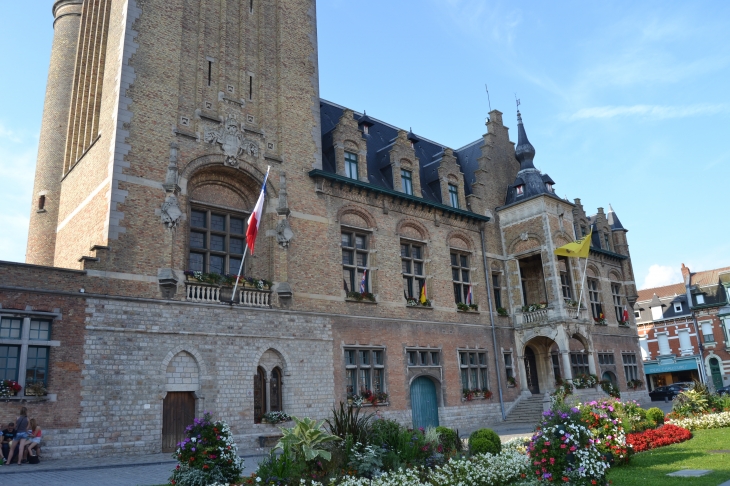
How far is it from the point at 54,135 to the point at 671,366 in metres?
51.1

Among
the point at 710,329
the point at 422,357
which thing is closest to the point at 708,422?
the point at 422,357

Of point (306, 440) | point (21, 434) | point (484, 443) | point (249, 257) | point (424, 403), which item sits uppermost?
point (249, 257)

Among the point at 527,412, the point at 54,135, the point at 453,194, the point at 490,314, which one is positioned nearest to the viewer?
the point at 54,135

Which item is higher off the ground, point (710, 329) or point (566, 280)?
point (566, 280)

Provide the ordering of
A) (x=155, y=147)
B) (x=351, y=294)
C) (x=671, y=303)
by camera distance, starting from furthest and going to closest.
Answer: (x=671, y=303), (x=351, y=294), (x=155, y=147)

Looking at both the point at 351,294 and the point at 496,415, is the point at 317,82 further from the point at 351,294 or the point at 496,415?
the point at 496,415

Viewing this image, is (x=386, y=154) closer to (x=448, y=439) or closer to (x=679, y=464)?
(x=448, y=439)

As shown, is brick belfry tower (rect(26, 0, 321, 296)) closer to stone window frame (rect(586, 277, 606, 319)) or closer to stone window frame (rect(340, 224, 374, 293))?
stone window frame (rect(340, 224, 374, 293))

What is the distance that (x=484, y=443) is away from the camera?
47.3 ft

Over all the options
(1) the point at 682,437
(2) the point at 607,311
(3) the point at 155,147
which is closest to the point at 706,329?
(2) the point at 607,311

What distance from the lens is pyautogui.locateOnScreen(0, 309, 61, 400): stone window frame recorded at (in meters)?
15.4

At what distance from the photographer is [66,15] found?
27.7m

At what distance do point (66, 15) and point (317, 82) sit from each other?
12.9m

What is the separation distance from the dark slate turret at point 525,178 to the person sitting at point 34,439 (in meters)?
23.8
